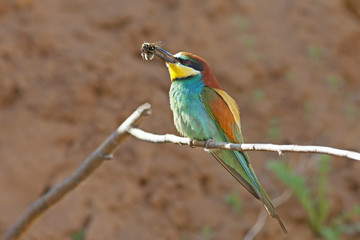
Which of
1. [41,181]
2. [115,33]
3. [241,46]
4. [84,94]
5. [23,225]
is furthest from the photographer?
[241,46]

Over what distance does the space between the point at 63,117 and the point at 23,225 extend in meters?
1.13

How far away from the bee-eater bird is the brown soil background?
40.0 inches

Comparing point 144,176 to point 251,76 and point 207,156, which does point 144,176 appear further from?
point 251,76

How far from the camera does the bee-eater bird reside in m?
2.09

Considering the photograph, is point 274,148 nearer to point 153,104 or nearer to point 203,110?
point 203,110

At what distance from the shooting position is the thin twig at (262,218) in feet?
9.87

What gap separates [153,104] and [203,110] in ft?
3.94

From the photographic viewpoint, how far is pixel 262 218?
3061 mm

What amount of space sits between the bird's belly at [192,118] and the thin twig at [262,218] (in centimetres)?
111

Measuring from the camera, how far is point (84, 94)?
3186mm

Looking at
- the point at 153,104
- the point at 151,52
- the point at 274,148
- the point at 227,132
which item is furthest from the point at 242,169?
the point at 153,104

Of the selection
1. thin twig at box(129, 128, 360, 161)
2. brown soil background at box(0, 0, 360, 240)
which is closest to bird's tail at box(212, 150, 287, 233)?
thin twig at box(129, 128, 360, 161)

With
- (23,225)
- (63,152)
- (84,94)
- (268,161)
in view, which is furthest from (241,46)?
(23,225)

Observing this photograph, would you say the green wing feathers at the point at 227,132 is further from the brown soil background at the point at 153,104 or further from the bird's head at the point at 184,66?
the brown soil background at the point at 153,104
